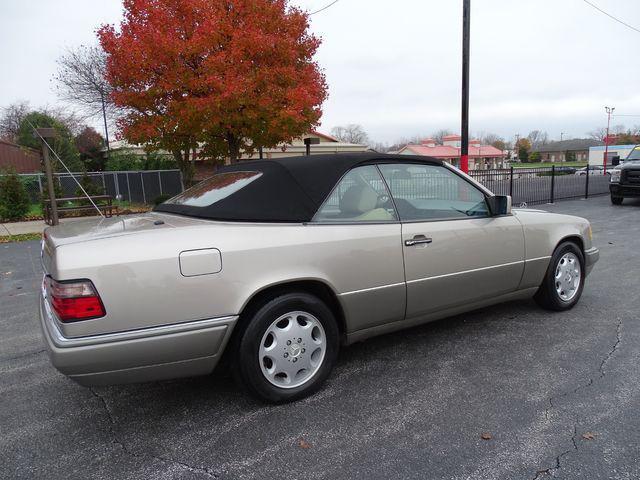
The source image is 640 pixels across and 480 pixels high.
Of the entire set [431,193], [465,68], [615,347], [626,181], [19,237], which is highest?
[465,68]

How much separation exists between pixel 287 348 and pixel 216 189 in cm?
133

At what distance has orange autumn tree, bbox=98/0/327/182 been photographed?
11.5 meters

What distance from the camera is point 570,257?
4555mm

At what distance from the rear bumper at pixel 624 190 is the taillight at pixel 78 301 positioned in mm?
16041

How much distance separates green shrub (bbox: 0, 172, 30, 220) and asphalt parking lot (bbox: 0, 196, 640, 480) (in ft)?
42.4

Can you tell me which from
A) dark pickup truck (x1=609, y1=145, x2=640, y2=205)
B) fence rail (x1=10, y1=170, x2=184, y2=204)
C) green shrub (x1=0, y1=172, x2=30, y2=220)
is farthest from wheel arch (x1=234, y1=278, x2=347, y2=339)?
fence rail (x1=10, y1=170, x2=184, y2=204)

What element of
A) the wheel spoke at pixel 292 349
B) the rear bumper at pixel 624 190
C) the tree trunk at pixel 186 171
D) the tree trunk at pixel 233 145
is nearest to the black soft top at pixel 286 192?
the wheel spoke at pixel 292 349

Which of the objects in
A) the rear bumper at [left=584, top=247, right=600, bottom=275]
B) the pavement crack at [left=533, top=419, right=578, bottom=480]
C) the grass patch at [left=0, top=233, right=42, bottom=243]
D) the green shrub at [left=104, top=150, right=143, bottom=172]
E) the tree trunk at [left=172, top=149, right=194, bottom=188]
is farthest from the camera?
the green shrub at [left=104, top=150, right=143, bottom=172]

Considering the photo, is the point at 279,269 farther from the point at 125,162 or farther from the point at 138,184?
the point at 125,162

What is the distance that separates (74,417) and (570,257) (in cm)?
445

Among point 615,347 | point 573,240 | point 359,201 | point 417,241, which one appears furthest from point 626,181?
point 359,201

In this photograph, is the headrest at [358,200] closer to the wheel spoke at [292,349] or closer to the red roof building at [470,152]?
the wheel spoke at [292,349]

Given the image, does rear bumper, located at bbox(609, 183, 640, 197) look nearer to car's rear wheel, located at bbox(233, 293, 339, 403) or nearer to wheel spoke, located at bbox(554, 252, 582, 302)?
wheel spoke, located at bbox(554, 252, 582, 302)

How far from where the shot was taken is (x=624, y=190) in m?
14.5
